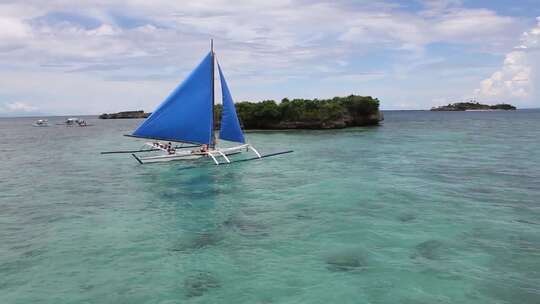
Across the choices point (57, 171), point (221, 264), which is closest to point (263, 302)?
point (221, 264)

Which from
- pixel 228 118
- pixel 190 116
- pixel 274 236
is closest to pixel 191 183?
pixel 190 116

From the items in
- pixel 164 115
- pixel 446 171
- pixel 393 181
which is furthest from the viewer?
pixel 164 115

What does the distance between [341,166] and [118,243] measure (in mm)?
24975

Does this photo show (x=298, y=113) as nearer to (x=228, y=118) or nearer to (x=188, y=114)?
(x=228, y=118)

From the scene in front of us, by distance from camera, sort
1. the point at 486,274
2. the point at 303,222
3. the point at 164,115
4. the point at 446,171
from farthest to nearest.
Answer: the point at 164,115
the point at 446,171
the point at 303,222
the point at 486,274

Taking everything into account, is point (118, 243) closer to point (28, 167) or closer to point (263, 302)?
point (263, 302)

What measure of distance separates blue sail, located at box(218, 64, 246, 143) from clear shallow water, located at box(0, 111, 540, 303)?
23.8ft

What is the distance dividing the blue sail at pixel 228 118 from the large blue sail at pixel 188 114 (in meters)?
1.59

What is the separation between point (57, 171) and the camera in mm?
40312

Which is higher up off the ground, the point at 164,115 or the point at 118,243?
the point at 164,115

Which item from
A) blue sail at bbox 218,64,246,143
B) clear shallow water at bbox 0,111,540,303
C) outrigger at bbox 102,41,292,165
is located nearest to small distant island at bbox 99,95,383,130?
blue sail at bbox 218,64,246,143

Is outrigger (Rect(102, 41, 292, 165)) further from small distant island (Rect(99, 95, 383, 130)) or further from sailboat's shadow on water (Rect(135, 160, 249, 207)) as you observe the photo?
small distant island (Rect(99, 95, 383, 130))

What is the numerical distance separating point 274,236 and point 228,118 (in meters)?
24.9

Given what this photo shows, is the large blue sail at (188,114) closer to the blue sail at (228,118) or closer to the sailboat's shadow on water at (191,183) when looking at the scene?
the blue sail at (228,118)
